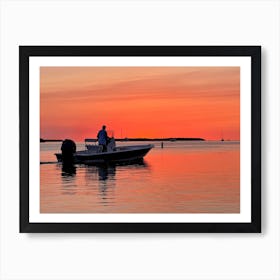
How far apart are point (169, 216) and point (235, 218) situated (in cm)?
32

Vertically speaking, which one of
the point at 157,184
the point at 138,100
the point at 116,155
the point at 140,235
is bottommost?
the point at 140,235

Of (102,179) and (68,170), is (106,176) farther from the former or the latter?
(68,170)

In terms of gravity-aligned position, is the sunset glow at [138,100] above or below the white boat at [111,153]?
above

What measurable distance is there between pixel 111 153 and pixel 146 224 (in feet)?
1.31

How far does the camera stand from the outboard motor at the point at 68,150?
2.93m

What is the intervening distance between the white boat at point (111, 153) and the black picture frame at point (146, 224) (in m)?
0.27

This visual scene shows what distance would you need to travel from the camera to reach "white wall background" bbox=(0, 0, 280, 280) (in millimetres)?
2895

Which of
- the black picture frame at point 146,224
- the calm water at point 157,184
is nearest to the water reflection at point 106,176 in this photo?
the calm water at point 157,184

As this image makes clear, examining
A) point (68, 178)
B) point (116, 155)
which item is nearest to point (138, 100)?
point (116, 155)

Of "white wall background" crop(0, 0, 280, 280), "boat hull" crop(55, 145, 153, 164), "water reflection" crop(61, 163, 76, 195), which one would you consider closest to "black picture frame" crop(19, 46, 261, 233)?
"white wall background" crop(0, 0, 280, 280)

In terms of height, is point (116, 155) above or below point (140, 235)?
above

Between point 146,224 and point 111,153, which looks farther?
point 111,153

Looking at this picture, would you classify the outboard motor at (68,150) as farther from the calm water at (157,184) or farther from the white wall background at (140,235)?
the white wall background at (140,235)

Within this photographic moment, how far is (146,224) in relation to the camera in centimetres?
286
